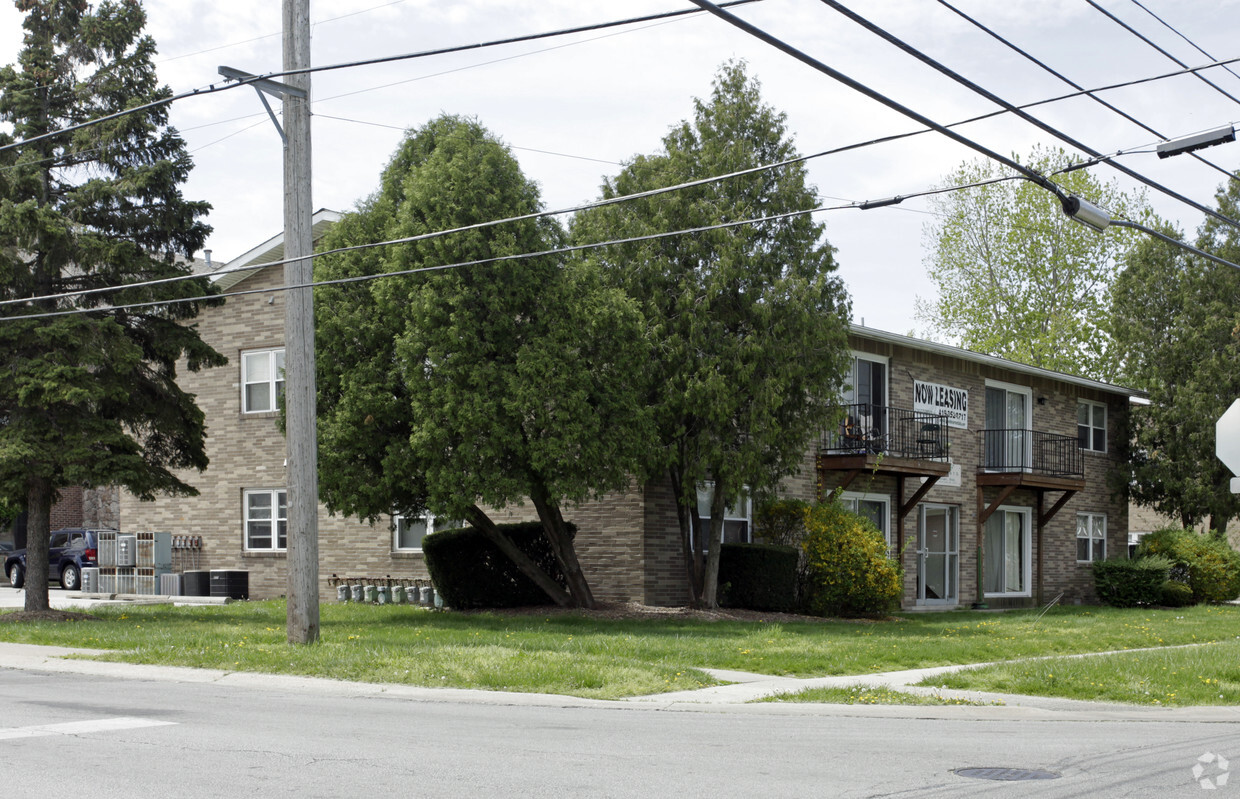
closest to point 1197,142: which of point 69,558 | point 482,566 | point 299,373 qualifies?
point 299,373

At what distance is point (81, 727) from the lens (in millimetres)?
10000

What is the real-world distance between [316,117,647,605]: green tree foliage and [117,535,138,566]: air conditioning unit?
35.7 ft

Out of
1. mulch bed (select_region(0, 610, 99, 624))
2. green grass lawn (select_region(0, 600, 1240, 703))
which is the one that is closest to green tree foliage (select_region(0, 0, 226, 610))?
mulch bed (select_region(0, 610, 99, 624))

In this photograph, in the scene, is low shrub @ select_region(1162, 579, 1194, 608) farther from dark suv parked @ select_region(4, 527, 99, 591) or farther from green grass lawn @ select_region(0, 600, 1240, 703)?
dark suv parked @ select_region(4, 527, 99, 591)

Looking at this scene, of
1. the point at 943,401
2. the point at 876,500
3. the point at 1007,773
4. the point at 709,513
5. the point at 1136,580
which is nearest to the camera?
the point at 1007,773

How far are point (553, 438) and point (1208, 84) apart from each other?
10.3 meters

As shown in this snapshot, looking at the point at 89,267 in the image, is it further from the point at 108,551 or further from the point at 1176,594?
the point at 1176,594

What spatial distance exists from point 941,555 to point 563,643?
15975mm

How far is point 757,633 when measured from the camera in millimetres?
19062

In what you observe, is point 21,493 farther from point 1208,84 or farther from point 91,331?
point 1208,84

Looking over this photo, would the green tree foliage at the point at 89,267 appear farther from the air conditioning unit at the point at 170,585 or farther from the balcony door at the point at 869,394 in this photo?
→ the balcony door at the point at 869,394

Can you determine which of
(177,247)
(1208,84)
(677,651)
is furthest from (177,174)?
(1208,84)

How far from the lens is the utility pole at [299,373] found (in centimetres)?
1619

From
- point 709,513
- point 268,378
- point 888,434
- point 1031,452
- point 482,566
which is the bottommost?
point 482,566
